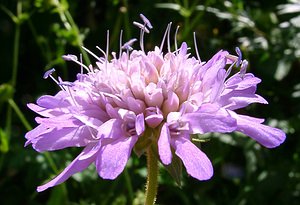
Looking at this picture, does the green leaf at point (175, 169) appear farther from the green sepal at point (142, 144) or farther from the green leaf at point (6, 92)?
the green leaf at point (6, 92)

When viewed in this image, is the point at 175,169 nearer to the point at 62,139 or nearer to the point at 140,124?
the point at 140,124

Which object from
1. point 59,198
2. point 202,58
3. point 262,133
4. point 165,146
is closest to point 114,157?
point 165,146

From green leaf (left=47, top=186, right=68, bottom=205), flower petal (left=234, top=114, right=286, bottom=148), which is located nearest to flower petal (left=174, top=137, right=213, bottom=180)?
flower petal (left=234, top=114, right=286, bottom=148)

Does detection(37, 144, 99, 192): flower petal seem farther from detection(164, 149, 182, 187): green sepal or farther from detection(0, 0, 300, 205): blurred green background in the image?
detection(0, 0, 300, 205): blurred green background

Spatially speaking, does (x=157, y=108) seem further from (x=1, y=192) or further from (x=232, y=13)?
(x=1, y=192)

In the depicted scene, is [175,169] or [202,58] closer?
[175,169]

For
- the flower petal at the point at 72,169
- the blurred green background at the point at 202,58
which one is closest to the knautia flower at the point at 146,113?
the flower petal at the point at 72,169

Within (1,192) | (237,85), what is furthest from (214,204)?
(237,85)
